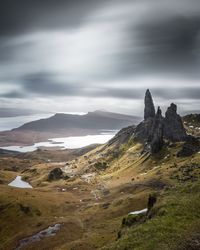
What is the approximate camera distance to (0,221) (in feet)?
484

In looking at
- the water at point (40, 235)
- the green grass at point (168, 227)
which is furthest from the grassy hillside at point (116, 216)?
the water at point (40, 235)

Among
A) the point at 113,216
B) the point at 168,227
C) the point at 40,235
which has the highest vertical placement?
the point at 168,227

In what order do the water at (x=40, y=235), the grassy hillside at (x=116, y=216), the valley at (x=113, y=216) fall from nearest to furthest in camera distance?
the grassy hillside at (x=116, y=216) → the valley at (x=113, y=216) → the water at (x=40, y=235)

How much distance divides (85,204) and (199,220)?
119141 millimetres

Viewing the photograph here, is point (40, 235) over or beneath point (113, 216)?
beneath

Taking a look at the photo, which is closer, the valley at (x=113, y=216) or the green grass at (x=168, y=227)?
the green grass at (x=168, y=227)

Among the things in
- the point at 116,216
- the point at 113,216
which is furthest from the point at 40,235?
the point at 116,216

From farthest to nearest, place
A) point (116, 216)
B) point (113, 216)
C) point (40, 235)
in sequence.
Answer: point (113, 216), point (116, 216), point (40, 235)

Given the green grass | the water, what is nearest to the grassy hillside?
the green grass

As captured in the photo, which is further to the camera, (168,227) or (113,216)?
(113,216)

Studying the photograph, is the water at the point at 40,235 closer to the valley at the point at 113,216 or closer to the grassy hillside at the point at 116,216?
the valley at the point at 113,216

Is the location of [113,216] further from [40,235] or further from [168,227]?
[168,227]

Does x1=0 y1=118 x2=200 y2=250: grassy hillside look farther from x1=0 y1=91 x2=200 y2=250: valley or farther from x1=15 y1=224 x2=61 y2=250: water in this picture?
x1=15 y1=224 x2=61 y2=250: water

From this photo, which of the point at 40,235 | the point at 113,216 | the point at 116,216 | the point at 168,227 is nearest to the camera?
the point at 168,227
